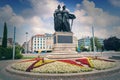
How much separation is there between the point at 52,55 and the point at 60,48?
1641 mm

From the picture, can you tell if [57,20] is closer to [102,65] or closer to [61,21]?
[61,21]

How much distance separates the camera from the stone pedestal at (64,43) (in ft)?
54.9

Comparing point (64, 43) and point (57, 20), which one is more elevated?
point (57, 20)

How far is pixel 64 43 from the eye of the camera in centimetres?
1709

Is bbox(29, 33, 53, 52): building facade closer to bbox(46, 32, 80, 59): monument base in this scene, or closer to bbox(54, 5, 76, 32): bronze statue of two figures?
bbox(54, 5, 76, 32): bronze statue of two figures

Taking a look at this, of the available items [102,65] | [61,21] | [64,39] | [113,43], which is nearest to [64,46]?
[64,39]

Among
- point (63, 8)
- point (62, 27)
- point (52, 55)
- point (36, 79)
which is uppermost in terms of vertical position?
point (63, 8)

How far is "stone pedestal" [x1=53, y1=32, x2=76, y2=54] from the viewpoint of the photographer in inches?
659

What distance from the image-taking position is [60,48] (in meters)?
16.7

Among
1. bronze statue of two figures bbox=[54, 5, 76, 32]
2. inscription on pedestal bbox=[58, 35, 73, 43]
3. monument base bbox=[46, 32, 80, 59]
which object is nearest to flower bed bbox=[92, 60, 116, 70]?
monument base bbox=[46, 32, 80, 59]

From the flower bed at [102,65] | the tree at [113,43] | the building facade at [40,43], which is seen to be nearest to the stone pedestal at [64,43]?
the flower bed at [102,65]

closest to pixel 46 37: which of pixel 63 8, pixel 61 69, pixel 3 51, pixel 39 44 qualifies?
pixel 39 44

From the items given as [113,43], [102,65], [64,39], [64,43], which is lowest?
[102,65]

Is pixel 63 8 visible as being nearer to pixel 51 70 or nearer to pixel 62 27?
pixel 62 27
